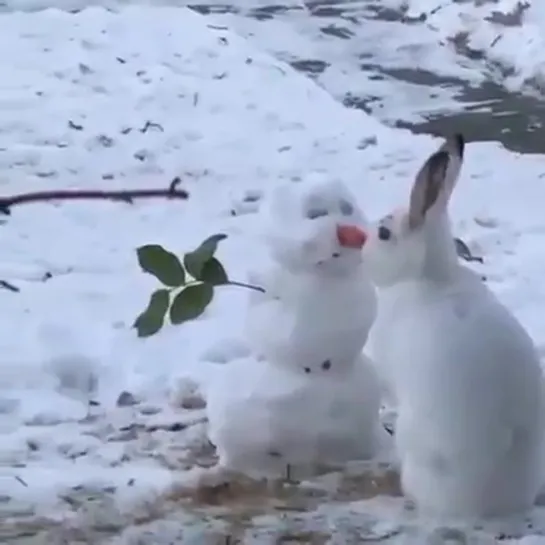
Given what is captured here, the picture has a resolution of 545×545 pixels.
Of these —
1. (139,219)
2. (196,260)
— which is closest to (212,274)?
(196,260)

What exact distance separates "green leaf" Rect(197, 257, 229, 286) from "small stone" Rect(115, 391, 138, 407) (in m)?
0.98

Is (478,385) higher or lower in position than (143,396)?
higher

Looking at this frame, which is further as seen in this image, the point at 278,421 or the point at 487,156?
the point at 487,156

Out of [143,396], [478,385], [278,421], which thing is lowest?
[143,396]

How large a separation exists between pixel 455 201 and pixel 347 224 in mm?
1415

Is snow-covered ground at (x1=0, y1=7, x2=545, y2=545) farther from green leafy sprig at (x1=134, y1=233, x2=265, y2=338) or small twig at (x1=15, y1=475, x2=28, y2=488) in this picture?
→ green leafy sprig at (x1=134, y1=233, x2=265, y2=338)

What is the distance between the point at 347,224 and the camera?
4.51 feet

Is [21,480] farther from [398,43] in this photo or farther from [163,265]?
[398,43]

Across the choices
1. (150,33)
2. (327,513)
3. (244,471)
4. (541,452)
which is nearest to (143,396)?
(244,471)

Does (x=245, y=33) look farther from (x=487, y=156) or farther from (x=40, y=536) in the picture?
(x=40, y=536)

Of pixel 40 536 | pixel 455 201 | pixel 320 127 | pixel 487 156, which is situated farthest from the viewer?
pixel 320 127

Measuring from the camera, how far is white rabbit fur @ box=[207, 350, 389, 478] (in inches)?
55.5

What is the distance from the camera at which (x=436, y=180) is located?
3.98ft

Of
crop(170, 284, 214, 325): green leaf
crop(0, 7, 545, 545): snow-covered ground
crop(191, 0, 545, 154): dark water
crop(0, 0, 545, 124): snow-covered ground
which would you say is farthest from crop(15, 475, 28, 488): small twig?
crop(0, 0, 545, 124): snow-covered ground
